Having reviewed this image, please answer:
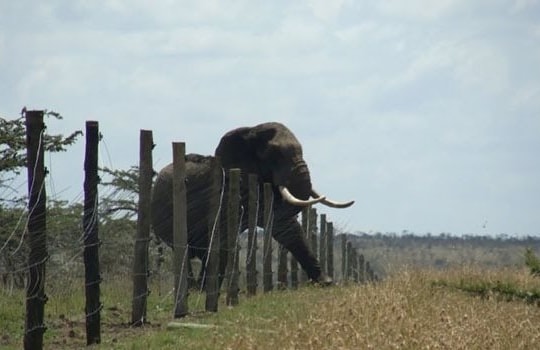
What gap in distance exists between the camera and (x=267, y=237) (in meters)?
20.8

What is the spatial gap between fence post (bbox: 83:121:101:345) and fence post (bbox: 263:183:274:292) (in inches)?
336

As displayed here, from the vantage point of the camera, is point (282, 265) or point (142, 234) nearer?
point (142, 234)

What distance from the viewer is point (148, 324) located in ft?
44.7

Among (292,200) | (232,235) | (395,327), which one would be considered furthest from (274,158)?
(395,327)

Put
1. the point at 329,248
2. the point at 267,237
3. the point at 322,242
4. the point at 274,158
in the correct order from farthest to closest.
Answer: the point at 329,248 → the point at 322,242 → the point at 274,158 → the point at 267,237

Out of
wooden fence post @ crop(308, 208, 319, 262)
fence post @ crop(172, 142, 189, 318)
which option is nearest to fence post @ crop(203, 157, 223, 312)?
fence post @ crop(172, 142, 189, 318)

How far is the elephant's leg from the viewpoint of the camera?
22.4m

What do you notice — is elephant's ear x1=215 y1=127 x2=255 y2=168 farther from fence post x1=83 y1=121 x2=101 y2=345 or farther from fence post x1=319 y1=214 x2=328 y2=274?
fence post x1=83 y1=121 x2=101 y2=345

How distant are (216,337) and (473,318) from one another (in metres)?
2.51

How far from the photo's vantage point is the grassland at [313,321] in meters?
9.70

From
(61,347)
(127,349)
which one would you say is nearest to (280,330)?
(127,349)

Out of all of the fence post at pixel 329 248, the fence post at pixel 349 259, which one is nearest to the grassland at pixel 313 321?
the fence post at pixel 329 248

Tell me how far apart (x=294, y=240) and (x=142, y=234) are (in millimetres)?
8988

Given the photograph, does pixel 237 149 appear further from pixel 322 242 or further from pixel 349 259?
pixel 349 259
